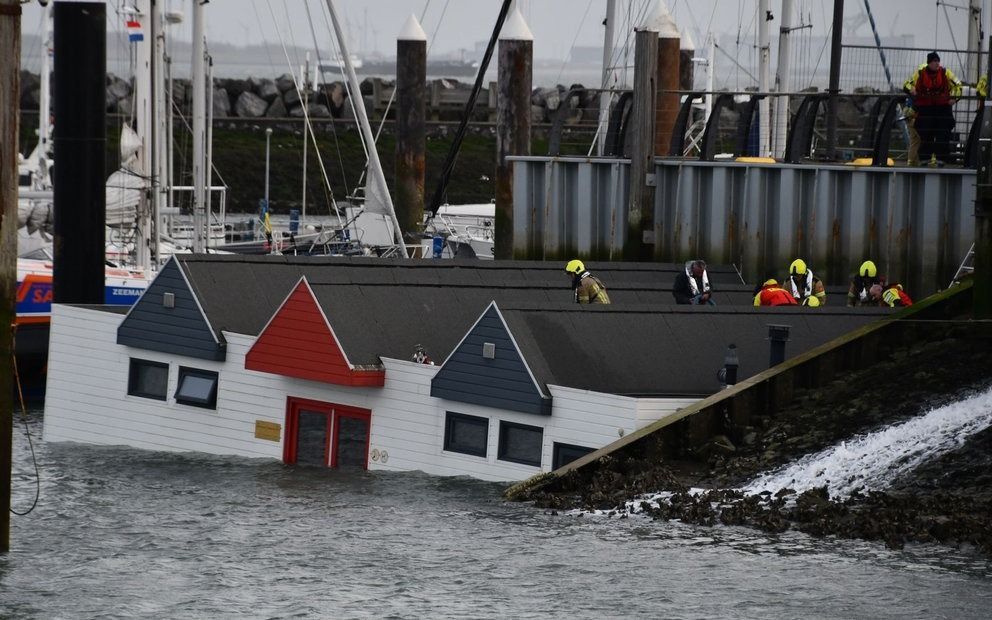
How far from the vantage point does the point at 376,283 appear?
3172 centimetres

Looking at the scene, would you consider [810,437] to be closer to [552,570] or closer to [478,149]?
[552,570]

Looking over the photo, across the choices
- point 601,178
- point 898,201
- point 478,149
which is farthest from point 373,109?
point 898,201

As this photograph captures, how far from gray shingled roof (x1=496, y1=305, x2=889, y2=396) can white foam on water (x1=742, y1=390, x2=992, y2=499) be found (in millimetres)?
2548

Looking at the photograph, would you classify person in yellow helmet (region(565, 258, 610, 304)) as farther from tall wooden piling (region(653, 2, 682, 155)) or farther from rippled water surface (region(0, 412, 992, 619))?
tall wooden piling (region(653, 2, 682, 155))

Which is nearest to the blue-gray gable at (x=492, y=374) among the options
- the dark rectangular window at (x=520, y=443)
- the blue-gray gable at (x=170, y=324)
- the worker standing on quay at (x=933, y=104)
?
the dark rectangular window at (x=520, y=443)

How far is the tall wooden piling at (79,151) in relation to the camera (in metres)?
34.5

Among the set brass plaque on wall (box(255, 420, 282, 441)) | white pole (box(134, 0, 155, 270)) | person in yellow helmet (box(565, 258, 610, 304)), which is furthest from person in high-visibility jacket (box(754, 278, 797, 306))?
white pole (box(134, 0, 155, 270))

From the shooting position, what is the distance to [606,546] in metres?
24.1

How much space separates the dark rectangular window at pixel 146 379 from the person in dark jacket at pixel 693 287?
9.23 m

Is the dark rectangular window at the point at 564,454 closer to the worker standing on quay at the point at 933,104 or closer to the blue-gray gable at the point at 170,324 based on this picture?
the blue-gray gable at the point at 170,324

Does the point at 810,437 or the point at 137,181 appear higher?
the point at 137,181

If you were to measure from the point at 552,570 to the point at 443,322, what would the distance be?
9247 mm

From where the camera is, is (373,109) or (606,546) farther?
(373,109)

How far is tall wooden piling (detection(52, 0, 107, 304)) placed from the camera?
3450 centimetres
